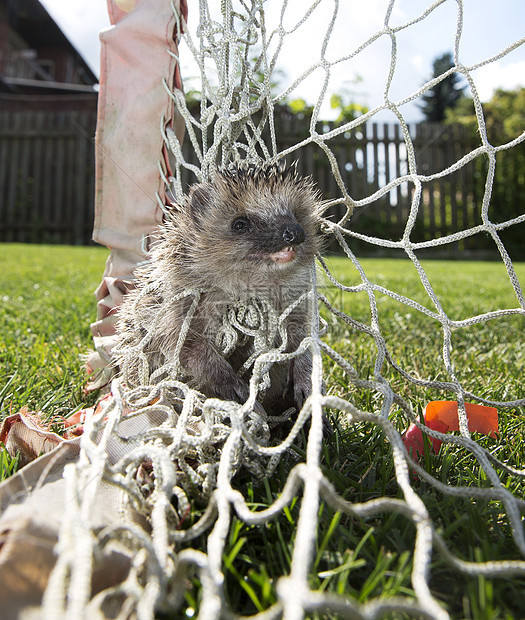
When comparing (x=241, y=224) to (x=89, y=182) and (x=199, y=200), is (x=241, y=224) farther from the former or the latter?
(x=89, y=182)

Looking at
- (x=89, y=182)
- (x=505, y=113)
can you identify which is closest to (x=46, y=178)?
(x=89, y=182)

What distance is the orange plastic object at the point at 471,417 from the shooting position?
1.78 m

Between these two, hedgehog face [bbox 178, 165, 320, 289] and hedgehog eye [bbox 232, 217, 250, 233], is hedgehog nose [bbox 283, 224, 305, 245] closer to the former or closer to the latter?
hedgehog face [bbox 178, 165, 320, 289]

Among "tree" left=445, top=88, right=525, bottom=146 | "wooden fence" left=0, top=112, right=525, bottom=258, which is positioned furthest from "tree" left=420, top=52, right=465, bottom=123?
"wooden fence" left=0, top=112, right=525, bottom=258

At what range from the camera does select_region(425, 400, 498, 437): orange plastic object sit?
1775mm

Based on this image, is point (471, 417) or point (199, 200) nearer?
point (471, 417)

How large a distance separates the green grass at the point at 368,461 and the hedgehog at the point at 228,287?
13.8 inches

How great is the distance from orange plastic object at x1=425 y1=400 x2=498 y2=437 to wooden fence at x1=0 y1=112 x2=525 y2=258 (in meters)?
9.64

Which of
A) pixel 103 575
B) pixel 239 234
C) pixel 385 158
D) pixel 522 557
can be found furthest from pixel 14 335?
pixel 385 158

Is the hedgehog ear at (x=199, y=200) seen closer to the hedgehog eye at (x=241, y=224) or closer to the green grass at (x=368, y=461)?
the hedgehog eye at (x=241, y=224)

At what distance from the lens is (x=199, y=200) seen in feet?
7.54

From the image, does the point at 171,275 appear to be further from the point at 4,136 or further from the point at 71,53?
the point at 71,53

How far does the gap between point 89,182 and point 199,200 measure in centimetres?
1113

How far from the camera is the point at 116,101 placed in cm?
248
